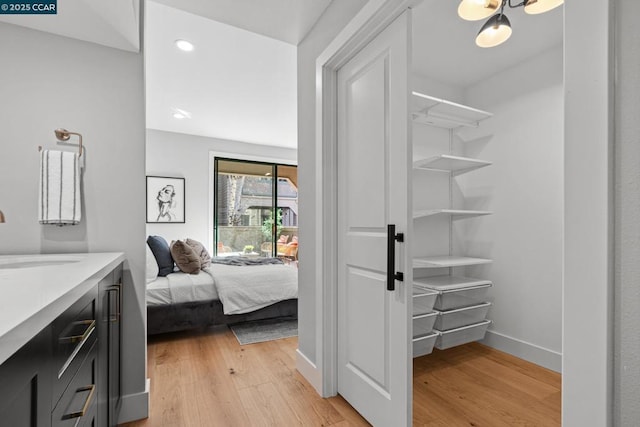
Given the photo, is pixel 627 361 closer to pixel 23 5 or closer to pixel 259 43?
pixel 23 5

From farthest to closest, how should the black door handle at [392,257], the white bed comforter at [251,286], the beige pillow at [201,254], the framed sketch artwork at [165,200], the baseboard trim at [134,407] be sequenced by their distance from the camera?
the framed sketch artwork at [165,200], the beige pillow at [201,254], the white bed comforter at [251,286], the baseboard trim at [134,407], the black door handle at [392,257]

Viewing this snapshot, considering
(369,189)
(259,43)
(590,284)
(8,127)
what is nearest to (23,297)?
(590,284)

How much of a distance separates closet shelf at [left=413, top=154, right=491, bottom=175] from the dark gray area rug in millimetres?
2055

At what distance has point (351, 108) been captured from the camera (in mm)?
1850

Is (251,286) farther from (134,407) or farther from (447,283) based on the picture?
(447,283)

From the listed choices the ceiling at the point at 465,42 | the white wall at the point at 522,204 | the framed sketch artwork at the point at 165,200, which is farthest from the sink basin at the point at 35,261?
the framed sketch artwork at the point at 165,200

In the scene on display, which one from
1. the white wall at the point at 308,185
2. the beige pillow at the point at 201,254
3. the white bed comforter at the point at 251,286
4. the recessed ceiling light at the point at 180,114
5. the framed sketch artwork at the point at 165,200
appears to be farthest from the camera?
the framed sketch artwork at the point at 165,200

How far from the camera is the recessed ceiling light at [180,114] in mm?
4226

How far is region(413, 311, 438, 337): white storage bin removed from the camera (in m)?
2.29

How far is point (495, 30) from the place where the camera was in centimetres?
177

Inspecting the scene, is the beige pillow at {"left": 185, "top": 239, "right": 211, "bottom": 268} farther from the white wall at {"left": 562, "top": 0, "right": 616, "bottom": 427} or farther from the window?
the white wall at {"left": 562, "top": 0, "right": 616, "bottom": 427}

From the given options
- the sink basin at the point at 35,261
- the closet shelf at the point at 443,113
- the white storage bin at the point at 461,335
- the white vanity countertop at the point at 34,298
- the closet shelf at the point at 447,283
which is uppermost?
the closet shelf at the point at 443,113

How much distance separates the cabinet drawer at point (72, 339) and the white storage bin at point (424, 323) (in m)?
2.01

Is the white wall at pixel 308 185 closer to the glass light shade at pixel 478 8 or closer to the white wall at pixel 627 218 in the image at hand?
the glass light shade at pixel 478 8
